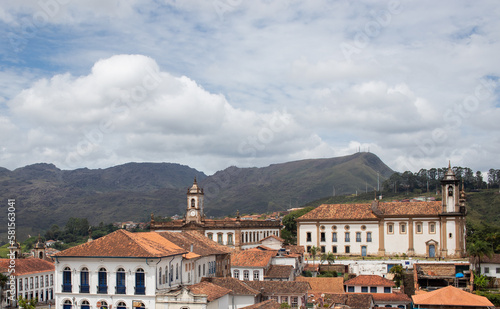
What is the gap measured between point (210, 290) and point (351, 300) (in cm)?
1166

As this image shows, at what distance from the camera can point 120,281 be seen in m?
33.4

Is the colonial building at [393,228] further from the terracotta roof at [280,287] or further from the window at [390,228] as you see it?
the terracotta roof at [280,287]

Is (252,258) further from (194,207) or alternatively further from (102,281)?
(194,207)

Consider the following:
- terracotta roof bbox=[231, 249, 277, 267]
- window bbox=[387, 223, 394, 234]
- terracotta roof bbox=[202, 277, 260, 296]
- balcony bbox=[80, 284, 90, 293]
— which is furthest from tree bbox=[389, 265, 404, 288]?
balcony bbox=[80, 284, 90, 293]

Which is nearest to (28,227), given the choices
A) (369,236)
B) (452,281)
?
(369,236)

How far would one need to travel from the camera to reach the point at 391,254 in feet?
205

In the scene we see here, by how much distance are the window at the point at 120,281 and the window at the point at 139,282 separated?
0.90 m

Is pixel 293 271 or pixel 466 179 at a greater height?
pixel 466 179

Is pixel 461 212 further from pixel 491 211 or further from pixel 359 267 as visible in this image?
pixel 491 211

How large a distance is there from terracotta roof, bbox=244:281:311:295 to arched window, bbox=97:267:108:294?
10.5m

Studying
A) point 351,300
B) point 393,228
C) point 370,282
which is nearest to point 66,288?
point 351,300

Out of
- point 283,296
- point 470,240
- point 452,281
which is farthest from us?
point 470,240

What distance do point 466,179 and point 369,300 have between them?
302 ft

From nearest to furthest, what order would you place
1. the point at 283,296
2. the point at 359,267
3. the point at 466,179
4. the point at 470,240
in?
the point at 283,296 < the point at 359,267 < the point at 470,240 < the point at 466,179
